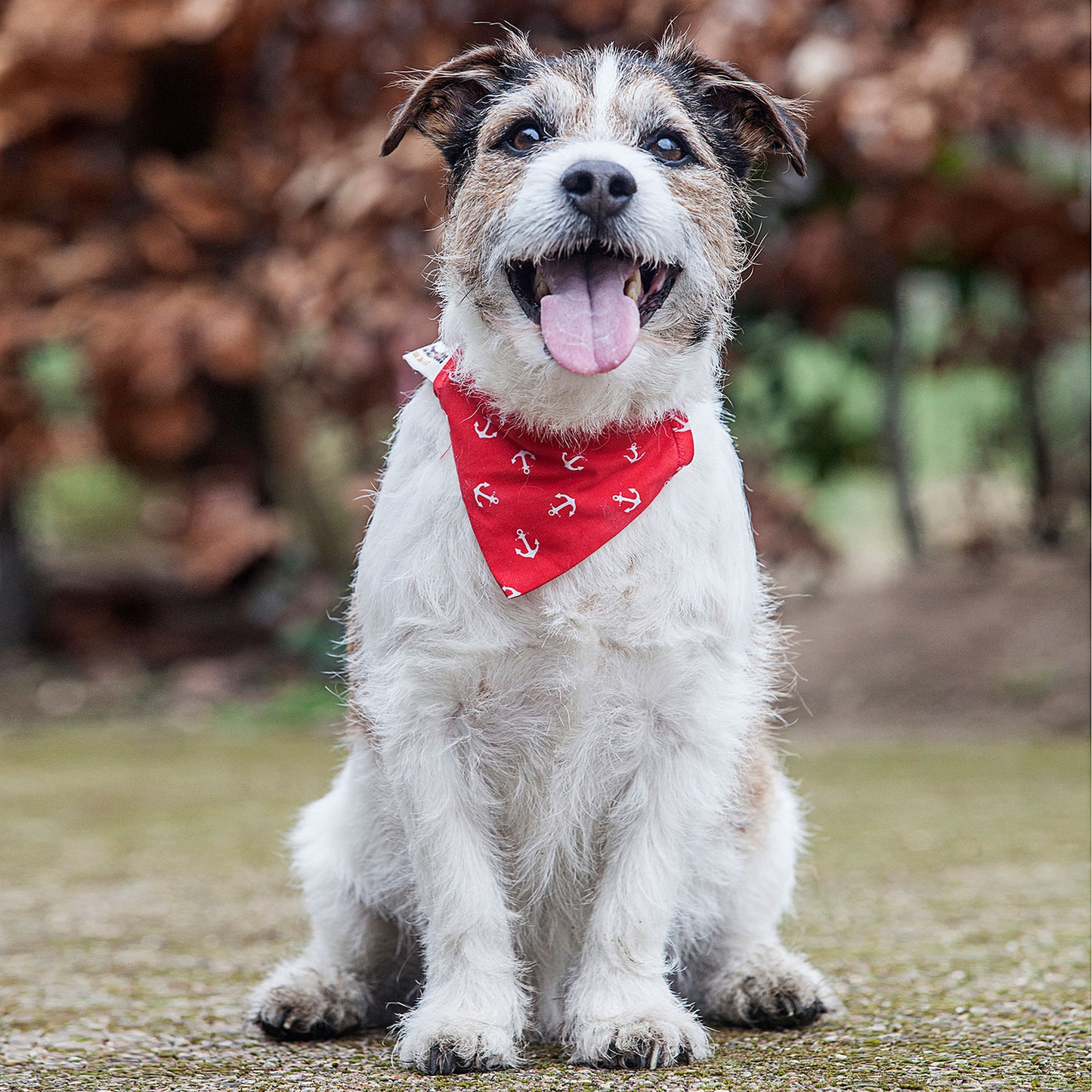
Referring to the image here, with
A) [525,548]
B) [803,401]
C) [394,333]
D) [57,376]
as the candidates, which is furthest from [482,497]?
[57,376]

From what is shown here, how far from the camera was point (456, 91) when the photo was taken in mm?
3357

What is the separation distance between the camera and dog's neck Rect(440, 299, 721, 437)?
2920mm

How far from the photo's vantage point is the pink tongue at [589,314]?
2.82 meters

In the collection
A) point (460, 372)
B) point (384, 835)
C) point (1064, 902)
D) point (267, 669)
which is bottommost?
point (267, 669)

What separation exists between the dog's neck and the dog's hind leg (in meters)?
0.86

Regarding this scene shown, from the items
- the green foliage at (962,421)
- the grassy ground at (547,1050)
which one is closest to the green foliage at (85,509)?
the grassy ground at (547,1050)

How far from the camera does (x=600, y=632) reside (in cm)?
286

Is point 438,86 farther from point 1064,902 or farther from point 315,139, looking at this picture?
point 315,139

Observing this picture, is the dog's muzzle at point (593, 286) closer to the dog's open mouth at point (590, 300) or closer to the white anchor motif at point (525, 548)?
the dog's open mouth at point (590, 300)

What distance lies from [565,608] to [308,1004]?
1.05 meters

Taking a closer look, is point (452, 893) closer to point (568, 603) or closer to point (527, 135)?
point (568, 603)

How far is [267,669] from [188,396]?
75.8 inches

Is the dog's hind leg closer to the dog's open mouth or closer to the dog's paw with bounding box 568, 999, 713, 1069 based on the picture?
the dog's paw with bounding box 568, 999, 713, 1069

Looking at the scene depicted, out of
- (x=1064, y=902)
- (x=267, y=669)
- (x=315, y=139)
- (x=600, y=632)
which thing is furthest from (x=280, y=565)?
(x=600, y=632)
